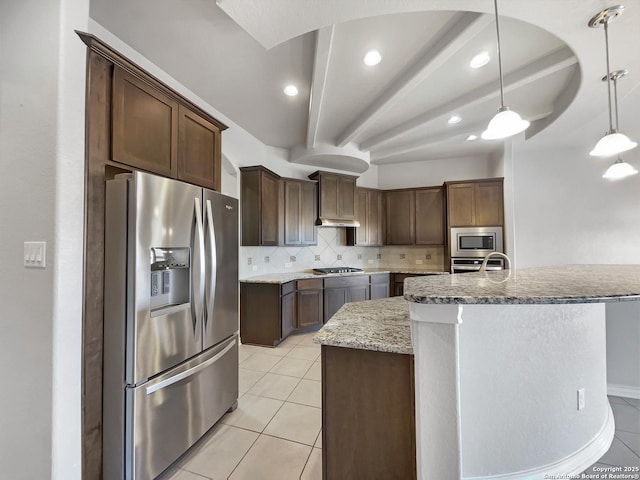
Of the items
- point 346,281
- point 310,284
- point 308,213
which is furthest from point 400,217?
point 310,284

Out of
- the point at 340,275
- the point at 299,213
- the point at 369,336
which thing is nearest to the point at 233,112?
the point at 299,213

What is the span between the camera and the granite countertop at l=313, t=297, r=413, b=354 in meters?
1.15

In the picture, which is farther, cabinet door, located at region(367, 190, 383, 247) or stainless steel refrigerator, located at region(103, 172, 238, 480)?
cabinet door, located at region(367, 190, 383, 247)

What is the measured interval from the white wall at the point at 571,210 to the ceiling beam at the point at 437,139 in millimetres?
778

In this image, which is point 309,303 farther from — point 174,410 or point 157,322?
point 157,322

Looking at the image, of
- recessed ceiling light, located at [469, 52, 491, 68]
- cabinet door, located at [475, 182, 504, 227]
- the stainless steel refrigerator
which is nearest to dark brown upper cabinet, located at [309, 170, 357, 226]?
cabinet door, located at [475, 182, 504, 227]

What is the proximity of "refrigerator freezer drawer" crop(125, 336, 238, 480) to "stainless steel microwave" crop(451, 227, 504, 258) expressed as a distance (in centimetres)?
382

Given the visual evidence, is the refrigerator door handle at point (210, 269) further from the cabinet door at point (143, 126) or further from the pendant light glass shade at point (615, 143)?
the pendant light glass shade at point (615, 143)

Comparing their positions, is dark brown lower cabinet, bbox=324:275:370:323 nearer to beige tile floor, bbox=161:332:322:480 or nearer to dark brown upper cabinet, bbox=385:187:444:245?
dark brown upper cabinet, bbox=385:187:444:245

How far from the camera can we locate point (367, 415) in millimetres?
1191

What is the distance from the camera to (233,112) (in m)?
3.17

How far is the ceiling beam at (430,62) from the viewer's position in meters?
1.74

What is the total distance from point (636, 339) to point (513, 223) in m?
2.21

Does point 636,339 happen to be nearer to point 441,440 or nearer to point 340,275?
point 441,440
